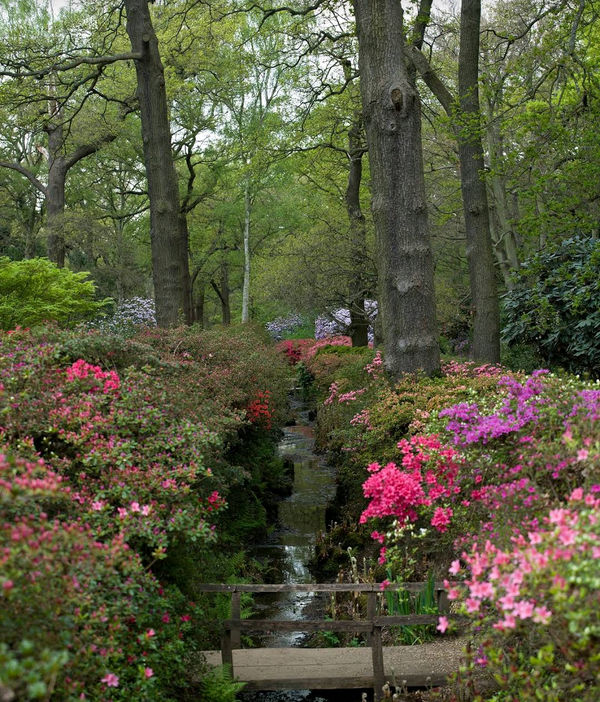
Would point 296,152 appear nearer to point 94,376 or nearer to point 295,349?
point 295,349

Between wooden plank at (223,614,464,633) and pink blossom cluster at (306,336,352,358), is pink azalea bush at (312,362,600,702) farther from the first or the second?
pink blossom cluster at (306,336,352,358)

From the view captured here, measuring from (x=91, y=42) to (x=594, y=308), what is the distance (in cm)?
960

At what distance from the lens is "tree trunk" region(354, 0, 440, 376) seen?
7688 millimetres

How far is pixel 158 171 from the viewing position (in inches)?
423

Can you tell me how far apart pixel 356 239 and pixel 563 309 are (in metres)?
5.81

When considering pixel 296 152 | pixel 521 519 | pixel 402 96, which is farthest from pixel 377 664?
pixel 296 152

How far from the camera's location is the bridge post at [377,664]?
423cm

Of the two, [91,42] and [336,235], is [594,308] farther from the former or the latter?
[91,42]

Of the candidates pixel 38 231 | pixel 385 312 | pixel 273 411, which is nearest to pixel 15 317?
pixel 273 411

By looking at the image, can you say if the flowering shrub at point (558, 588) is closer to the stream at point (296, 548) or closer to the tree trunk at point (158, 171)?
the stream at point (296, 548)

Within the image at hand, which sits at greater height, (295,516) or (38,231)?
(38,231)

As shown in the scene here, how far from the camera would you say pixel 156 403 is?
4.37 meters

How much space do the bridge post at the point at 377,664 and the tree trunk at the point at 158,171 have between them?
702cm

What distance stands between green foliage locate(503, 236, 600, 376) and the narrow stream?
4079 mm
